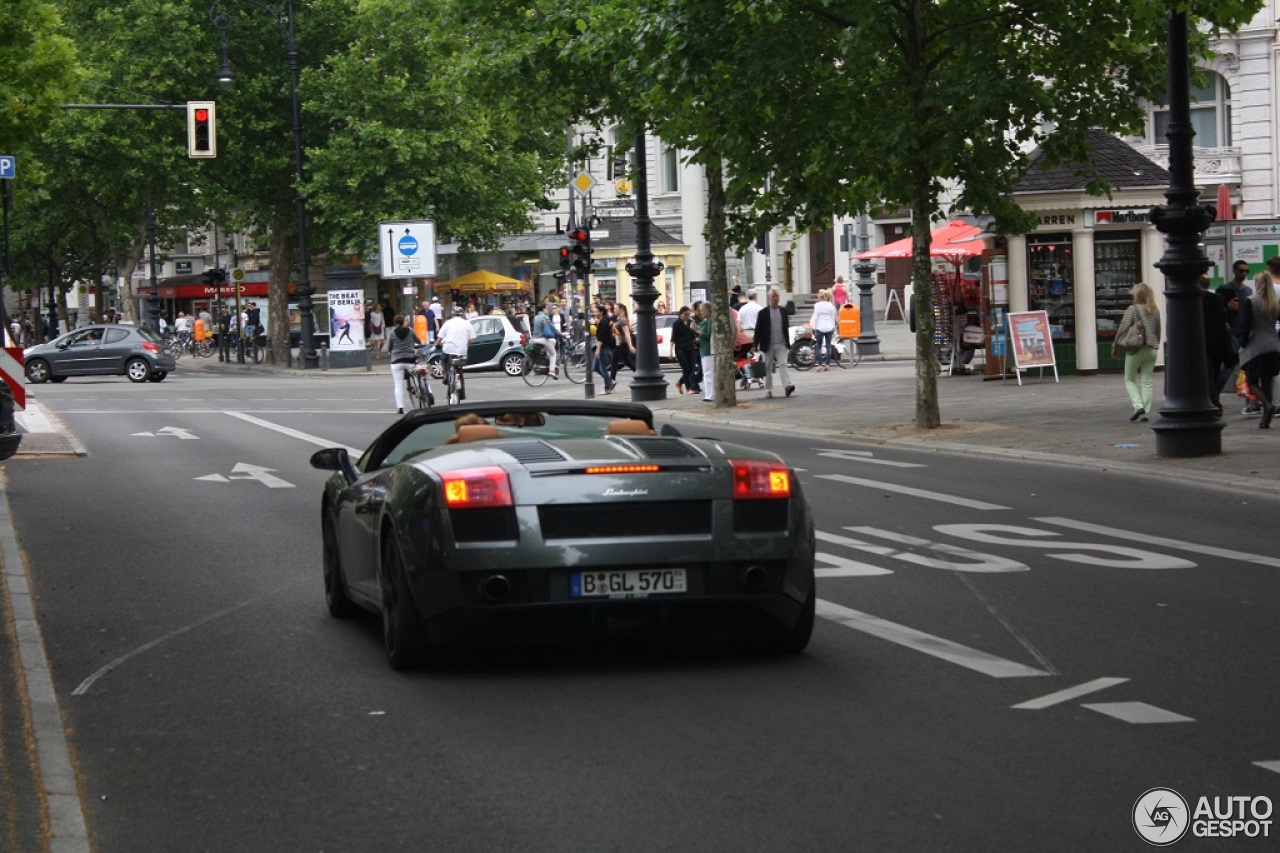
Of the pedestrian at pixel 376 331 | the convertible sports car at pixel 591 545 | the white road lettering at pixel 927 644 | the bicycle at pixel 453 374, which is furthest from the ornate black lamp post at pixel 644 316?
the pedestrian at pixel 376 331

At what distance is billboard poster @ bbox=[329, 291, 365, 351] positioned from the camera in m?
54.8

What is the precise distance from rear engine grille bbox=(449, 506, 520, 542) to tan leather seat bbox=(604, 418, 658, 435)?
44.6 inches

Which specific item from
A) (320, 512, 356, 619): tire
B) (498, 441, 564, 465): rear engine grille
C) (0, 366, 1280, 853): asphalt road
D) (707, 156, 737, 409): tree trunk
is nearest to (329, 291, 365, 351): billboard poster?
(707, 156, 737, 409): tree trunk

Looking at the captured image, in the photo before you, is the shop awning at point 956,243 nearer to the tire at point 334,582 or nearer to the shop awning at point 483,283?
the tire at point 334,582

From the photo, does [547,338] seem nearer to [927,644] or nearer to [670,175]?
[670,175]

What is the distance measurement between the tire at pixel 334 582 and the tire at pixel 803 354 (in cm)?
3371

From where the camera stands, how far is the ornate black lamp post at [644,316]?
3234cm

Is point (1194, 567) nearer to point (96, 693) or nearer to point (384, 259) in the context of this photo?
point (96, 693)

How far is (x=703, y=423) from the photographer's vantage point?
89.9 ft

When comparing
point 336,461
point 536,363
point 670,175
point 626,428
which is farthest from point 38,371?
point 626,428

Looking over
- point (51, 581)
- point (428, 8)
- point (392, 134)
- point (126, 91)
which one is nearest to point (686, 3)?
point (51, 581)

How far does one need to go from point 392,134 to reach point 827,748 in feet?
169

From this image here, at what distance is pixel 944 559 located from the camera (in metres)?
11.5

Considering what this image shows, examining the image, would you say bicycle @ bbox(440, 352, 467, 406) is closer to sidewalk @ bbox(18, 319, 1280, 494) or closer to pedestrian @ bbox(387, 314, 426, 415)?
pedestrian @ bbox(387, 314, 426, 415)
